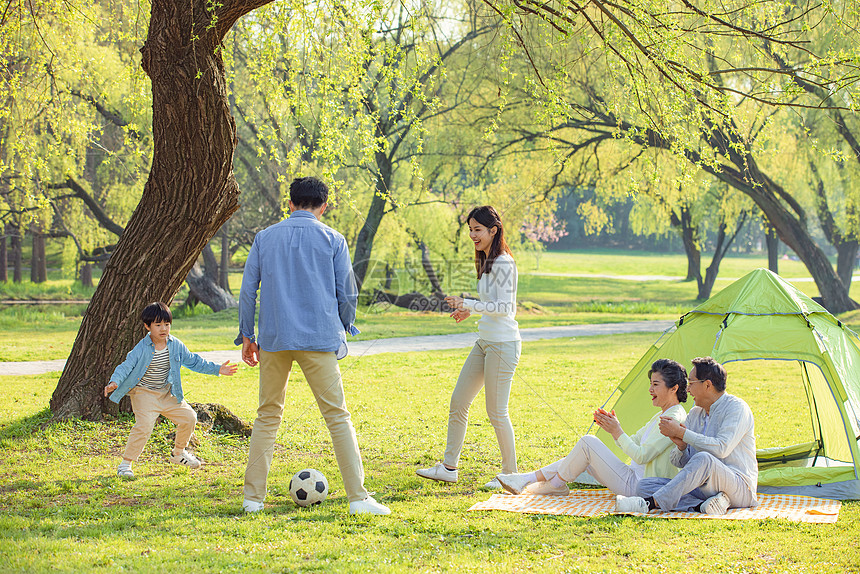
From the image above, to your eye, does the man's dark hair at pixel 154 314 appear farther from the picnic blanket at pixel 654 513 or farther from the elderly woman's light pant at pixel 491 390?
the picnic blanket at pixel 654 513

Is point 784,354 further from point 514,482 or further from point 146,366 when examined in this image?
point 146,366

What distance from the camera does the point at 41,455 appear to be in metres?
5.74

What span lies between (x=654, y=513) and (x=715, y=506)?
0.37 meters

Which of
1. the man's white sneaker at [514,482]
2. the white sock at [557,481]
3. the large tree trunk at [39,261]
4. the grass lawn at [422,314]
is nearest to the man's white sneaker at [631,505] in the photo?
the white sock at [557,481]

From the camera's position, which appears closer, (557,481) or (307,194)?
(307,194)

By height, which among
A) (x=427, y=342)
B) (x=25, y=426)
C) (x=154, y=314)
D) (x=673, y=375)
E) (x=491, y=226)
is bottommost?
(x=427, y=342)

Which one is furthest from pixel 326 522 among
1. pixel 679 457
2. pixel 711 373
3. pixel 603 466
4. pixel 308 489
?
pixel 711 373

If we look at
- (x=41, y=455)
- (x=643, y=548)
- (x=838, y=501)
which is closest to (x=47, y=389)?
(x=41, y=455)

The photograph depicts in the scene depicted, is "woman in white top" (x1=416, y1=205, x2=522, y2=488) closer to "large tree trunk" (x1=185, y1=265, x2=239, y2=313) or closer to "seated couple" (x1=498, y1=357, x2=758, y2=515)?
"seated couple" (x1=498, y1=357, x2=758, y2=515)

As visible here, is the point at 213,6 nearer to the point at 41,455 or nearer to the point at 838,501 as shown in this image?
the point at 41,455

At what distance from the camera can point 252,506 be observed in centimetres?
449

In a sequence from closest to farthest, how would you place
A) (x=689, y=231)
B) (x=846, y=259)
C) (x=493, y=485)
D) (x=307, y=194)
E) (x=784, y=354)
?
(x=307, y=194) < (x=493, y=485) < (x=784, y=354) < (x=846, y=259) < (x=689, y=231)

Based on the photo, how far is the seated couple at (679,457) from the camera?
4.55 metres

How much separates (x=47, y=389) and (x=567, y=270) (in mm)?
43958
